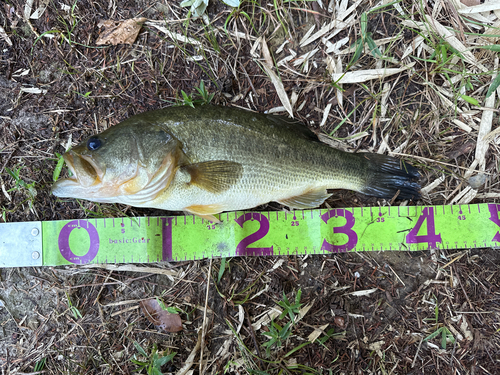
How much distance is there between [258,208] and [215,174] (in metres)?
0.80

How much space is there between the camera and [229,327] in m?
2.92

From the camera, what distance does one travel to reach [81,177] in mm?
2293

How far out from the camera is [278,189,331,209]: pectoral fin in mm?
2830

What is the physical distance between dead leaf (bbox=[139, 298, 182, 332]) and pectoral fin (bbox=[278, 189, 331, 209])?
5.12 feet

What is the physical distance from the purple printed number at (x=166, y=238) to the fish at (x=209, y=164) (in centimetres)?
41

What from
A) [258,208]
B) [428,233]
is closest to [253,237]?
[258,208]

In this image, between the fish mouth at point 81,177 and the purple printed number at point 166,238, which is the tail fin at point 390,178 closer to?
the purple printed number at point 166,238

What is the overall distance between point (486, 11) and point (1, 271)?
5.54 m

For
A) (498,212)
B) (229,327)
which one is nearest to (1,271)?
(229,327)

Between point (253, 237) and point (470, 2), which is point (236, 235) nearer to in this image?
point (253, 237)

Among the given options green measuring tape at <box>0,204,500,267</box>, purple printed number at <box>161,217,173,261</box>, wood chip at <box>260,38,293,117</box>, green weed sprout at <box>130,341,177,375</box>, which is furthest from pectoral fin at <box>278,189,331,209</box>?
green weed sprout at <box>130,341,177,375</box>

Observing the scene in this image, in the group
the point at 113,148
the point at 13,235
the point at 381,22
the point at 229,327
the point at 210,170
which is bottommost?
the point at 229,327

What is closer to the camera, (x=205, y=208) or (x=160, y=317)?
(x=205, y=208)

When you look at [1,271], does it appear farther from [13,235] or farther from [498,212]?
[498,212]
